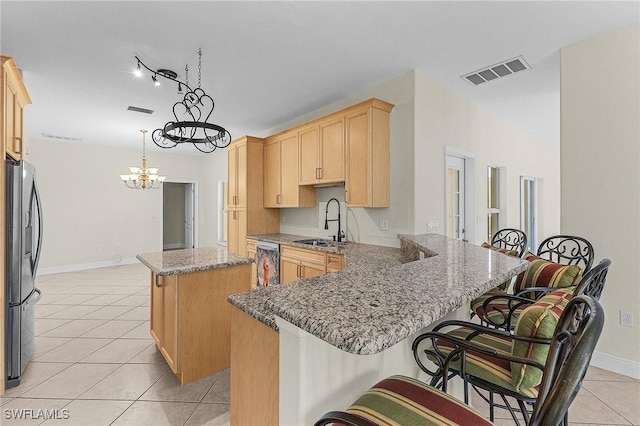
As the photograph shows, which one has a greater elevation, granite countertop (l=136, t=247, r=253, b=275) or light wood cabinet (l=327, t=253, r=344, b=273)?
granite countertop (l=136, t=247, r=253, b=275)

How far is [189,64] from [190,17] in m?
0.79

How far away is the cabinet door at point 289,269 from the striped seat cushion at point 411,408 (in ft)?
9.63

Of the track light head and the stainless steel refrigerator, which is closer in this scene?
the stainless steel refrigerator

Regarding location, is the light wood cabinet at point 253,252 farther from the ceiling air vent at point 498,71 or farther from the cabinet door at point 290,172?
the ceiling air vent at point 498,71

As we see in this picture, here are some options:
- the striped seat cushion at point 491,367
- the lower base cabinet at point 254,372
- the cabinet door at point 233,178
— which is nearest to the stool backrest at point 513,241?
the striped seat cushion at point 491,367

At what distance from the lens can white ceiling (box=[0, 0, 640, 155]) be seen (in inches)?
88.8

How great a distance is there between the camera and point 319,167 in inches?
158

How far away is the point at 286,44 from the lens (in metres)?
2.72

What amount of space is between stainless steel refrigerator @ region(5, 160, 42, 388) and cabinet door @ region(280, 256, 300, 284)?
8.17ft

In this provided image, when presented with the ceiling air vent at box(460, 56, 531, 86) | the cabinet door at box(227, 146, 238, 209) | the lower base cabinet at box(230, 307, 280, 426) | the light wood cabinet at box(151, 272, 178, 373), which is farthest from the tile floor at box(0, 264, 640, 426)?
the ceiling air vent at box(460, 56, 531, 86)

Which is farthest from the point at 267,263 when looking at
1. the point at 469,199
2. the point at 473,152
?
the point at 473,152

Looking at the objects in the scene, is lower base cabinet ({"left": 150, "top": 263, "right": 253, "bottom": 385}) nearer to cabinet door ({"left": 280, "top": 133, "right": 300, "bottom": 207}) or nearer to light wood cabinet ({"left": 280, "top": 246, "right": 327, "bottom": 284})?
light wood cabinet ({"left": 280, "top": 246, "right": 327, "bottom": 284})

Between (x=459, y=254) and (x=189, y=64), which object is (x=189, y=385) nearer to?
(x=459, y=254)

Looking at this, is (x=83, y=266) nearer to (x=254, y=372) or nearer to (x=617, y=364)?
(x=254, y=372)
